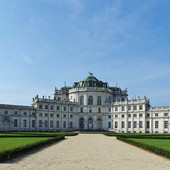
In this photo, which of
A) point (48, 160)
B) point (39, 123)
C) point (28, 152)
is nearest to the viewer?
point (48, 160)

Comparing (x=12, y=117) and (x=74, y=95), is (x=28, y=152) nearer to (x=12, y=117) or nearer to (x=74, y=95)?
(x=12, y=117)

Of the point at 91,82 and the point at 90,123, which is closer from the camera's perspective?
the point at 90,123

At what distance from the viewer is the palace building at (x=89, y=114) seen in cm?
7481

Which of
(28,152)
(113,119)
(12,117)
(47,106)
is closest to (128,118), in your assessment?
(113,119)

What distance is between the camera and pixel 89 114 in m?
88.6

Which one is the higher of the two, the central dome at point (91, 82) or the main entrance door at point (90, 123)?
the central dome at point (91, 82)

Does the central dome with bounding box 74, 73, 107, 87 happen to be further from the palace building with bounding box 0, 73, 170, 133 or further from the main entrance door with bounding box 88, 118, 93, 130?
the main entrance door with bounding box 88, 118, 93, 130

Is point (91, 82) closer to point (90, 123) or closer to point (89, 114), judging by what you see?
point (89, 114)

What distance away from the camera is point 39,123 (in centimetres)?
7994

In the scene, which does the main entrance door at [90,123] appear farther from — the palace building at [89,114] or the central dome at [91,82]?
the central dome at [91,82]

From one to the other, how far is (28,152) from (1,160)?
5.71 m

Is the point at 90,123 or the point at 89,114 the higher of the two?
the point at 89,114

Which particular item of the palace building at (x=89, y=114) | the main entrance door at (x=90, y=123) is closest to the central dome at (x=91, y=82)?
the palace building at (x=89, y=114)

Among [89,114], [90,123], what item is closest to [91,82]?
[89,114]
